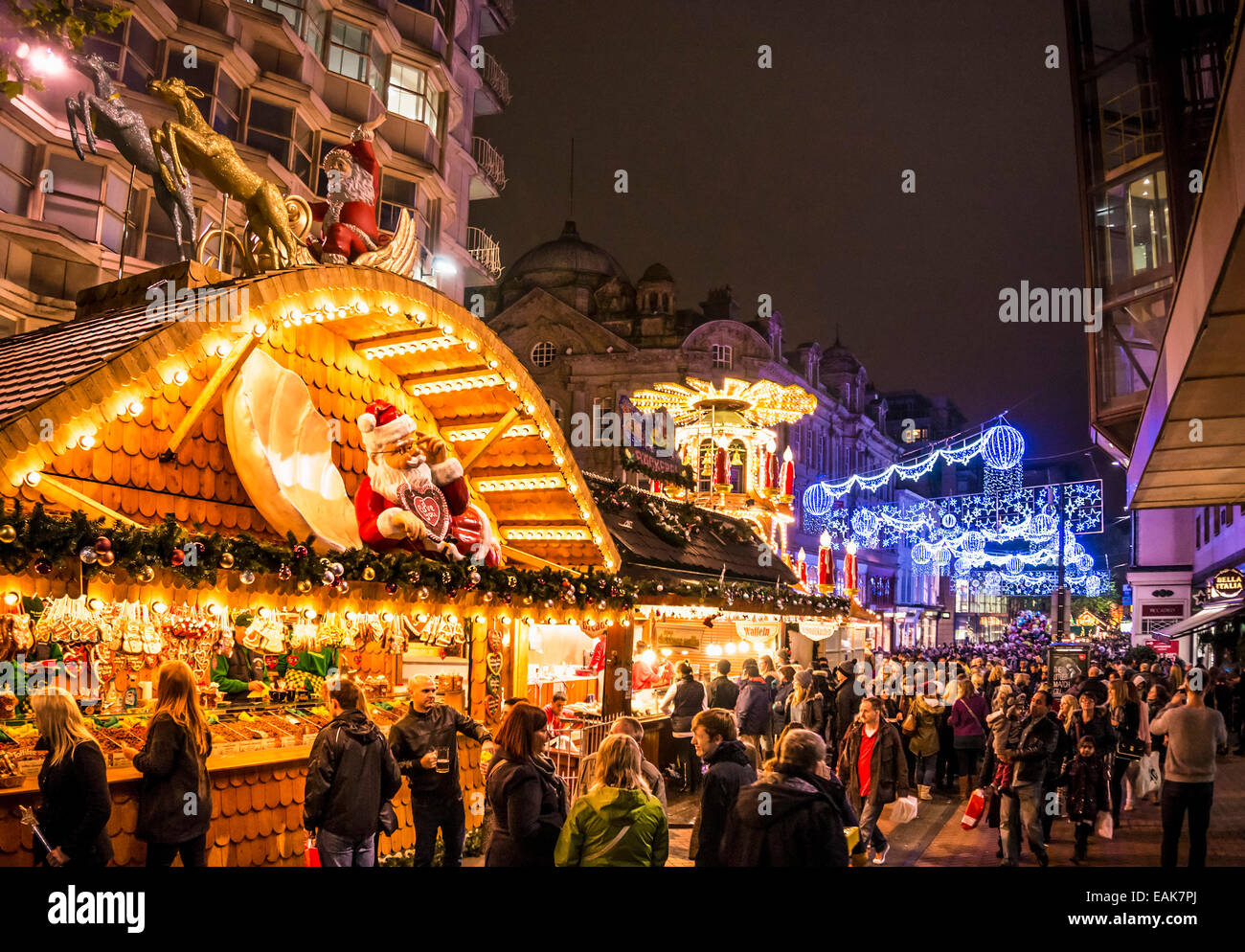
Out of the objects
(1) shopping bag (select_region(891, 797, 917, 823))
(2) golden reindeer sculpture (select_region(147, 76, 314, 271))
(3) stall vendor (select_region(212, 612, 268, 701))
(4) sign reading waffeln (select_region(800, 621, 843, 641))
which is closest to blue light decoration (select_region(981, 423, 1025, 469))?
(4) sign reading waffeln (select_region(800, 621, 843, 641))

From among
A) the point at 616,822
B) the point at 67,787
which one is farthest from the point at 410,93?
the point at 616,822

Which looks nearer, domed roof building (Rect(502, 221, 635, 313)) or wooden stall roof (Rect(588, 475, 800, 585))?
wooden stall roof (Rect(588, 475, 800, 585))

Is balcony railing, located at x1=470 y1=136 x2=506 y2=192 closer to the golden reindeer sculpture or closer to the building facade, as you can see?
the building facade

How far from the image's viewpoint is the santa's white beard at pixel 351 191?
356 inches

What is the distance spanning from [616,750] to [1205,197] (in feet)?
14.3

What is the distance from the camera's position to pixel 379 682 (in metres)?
11.0

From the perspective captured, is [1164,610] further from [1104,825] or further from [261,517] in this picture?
[261,517]

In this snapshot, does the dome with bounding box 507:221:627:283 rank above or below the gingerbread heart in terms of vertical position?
above

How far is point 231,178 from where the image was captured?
314 inches

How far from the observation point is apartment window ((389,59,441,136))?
28172 mm

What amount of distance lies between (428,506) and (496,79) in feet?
94.5

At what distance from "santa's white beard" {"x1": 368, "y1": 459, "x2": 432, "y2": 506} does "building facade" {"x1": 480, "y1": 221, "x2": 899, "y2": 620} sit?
30929 millimetres

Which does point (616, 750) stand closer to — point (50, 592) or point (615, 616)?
point (50, 592)
